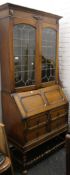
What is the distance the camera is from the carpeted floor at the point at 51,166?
236 centimetres

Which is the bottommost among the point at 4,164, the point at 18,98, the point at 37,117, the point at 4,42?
the point at 4,164

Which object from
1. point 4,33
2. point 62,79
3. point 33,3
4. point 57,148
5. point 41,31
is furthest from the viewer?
point 62,79

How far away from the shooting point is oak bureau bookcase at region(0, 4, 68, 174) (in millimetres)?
2236

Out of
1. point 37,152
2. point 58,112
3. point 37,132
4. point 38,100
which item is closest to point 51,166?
A: point 37,152

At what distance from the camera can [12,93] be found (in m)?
2.31

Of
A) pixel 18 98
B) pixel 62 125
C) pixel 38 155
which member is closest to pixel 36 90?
pixel 18 98

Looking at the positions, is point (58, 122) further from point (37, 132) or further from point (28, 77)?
point (28, 77)

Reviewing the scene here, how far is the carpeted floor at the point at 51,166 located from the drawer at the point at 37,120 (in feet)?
1.72

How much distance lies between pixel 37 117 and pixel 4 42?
3.13 ft

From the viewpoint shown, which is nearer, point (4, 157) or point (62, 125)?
point (4, 157)

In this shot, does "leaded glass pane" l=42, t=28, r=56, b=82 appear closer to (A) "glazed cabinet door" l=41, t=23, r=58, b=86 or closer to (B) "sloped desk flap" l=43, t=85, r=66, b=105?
(A) "glazed cabinet door" l=41, t=23, r=58, b=86

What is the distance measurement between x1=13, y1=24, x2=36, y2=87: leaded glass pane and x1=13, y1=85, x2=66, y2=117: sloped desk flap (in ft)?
0.50

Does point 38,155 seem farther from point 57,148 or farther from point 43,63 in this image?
point 43,63

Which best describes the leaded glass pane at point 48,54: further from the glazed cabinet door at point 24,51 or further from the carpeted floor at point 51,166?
the carpeted floor at point 51,166
